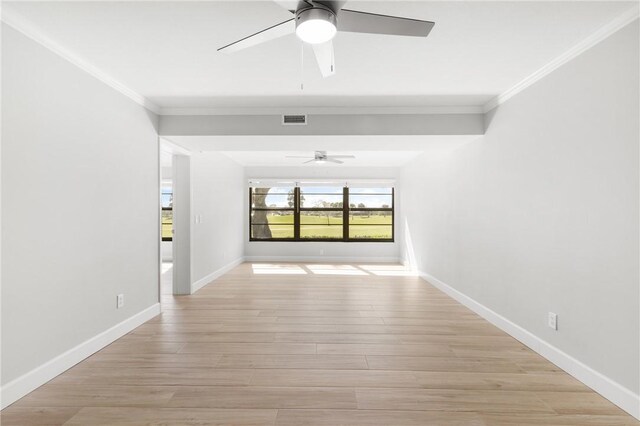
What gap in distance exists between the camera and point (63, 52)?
2404 millimetres

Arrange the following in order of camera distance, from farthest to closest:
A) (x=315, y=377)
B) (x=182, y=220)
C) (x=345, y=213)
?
(x=345, y=213), (x=182, y=220), (x=315, y=377)

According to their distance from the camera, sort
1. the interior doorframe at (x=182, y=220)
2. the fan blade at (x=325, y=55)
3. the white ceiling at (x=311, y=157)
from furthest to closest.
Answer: the white ceiling at (x=311, y=157), the interior doorframe at (x=182, y=220), the fan blade at (x=325, y=55)

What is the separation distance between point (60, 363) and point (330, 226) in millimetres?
6310

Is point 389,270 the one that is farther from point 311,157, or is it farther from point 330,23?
point 330,23

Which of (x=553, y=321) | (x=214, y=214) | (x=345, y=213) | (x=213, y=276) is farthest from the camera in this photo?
(x=345, y=213)

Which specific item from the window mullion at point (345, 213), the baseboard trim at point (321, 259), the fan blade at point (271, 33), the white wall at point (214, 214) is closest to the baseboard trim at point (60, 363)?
the white wall at point (214, 214)

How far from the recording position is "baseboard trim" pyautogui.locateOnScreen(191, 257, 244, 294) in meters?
4.93

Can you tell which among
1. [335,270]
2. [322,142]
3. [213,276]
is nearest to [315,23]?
[322,142]

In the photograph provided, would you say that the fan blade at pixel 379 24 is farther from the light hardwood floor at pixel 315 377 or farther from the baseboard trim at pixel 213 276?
the baseboard trim at pixel 213 276

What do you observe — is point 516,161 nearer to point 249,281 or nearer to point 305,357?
point 305,357

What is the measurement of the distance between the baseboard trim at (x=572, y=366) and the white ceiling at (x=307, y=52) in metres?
2.21

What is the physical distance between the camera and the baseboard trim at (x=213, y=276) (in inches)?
194

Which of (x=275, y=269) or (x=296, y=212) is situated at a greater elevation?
(x=296, y=212)

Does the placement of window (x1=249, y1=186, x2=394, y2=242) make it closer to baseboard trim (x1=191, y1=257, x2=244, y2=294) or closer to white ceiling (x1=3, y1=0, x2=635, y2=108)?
baseboard trim (x1=191, y1=257, x2=244, y2=294)
